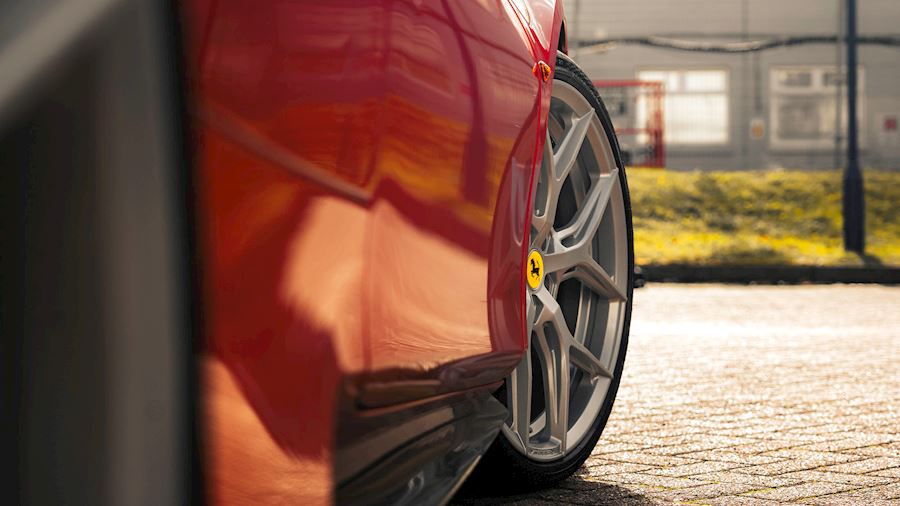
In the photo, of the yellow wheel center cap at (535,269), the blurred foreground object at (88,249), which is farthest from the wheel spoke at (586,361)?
the blurred foreground object at (88,249)

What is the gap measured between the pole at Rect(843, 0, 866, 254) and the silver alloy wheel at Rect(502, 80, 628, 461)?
12.3 m

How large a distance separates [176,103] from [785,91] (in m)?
25.2

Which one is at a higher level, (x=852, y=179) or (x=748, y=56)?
(x=748, y=56)

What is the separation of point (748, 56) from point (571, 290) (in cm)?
2263

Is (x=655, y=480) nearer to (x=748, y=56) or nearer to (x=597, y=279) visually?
(x=597, y=279)

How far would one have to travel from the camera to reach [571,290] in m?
3.33

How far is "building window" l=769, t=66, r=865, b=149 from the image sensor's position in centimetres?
2519

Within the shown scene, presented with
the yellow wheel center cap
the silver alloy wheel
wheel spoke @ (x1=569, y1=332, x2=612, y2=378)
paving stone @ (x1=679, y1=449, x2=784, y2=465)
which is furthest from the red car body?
paving stone @ (x1=679, y1=449, x2=784, y2=465)

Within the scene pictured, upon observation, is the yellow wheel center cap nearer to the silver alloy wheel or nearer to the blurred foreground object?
the silver alloy wheel

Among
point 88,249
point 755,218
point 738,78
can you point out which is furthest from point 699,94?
point 88,249

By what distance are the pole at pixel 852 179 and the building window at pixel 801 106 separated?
995cm

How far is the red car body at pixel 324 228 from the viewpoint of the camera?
125 centimetres

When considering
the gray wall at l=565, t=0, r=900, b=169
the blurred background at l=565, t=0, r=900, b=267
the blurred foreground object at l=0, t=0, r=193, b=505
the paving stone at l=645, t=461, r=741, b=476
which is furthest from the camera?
the gray wall at l=565, t=0, r=900, b=169

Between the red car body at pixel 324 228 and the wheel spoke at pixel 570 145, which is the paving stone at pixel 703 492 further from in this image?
the red car body at pixel 324 228
